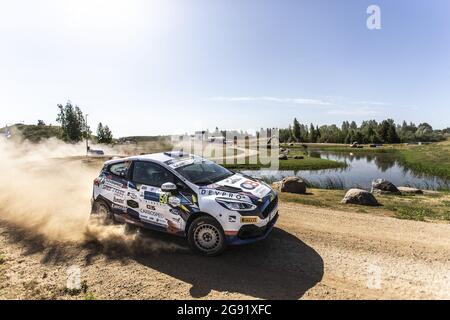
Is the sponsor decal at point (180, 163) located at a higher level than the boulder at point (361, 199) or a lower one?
higher

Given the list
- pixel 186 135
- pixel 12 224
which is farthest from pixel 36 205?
Answer: pixel 186 135

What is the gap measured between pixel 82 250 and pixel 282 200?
8519 mm

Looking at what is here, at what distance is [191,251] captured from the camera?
23.5 ft

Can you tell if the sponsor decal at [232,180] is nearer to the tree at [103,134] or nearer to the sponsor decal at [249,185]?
the sponsor decal at [249,185]

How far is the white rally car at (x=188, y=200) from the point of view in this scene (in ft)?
21.6

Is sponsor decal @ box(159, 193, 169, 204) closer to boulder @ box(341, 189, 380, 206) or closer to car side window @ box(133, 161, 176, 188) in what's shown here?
car side window @ box(133, 161, 176, 188)

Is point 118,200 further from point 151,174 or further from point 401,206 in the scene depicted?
point 401,206

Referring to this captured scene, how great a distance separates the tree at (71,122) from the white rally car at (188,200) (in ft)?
201

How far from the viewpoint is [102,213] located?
8.62m

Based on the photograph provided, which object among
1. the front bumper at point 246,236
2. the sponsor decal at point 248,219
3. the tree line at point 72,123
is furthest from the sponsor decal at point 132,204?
the tree line at point 72,123

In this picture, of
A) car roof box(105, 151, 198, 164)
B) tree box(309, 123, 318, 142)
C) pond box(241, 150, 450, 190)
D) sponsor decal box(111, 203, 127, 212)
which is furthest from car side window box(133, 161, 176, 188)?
tree box(309, 123, 318, 142)

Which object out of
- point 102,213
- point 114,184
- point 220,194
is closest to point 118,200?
point 114,184
